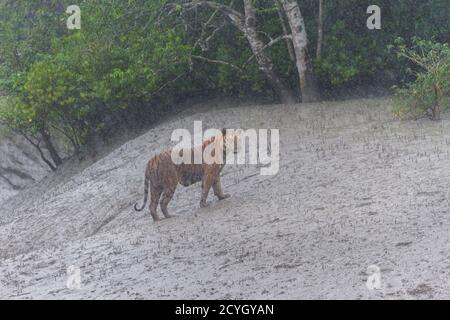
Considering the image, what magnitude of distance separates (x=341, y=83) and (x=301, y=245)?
45.1 feet

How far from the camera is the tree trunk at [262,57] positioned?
2258 cm

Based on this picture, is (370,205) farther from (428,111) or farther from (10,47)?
(10,47)

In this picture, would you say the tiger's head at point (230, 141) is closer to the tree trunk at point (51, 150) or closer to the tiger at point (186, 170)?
the tiger at point (186, 170)

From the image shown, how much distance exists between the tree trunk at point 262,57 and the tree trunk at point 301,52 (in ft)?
2.10

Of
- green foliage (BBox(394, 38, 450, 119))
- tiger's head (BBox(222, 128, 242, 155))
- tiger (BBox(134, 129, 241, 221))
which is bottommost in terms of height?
tiger (BBox(134, 129, 241, 221))

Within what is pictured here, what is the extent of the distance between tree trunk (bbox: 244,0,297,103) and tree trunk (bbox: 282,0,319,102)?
641 millimetres

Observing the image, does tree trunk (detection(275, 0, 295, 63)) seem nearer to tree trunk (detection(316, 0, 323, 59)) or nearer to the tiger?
tree trunk (detection(316, 0, 323, 59))

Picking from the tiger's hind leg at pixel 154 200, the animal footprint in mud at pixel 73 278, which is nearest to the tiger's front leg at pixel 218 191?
the tiger's hind leg at pixel 154 200

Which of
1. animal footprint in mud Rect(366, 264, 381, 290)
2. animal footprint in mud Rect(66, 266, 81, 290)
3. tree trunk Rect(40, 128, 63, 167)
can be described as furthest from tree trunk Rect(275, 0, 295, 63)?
animal footprint in mud Rect(366, 264, 381, 290)

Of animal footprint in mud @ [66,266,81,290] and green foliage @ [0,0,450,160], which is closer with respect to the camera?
animal footprint in mud @ [66,266,81,290]

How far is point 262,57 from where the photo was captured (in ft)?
75.4

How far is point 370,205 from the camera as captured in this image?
12.1 m

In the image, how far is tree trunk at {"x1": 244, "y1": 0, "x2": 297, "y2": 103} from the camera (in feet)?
74.1

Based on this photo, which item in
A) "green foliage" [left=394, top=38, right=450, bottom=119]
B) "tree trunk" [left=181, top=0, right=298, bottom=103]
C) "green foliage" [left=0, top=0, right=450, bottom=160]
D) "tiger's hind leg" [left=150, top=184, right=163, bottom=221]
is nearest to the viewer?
"tiger's hind leg" [left=150, top=184, right=163, bottom=221]
